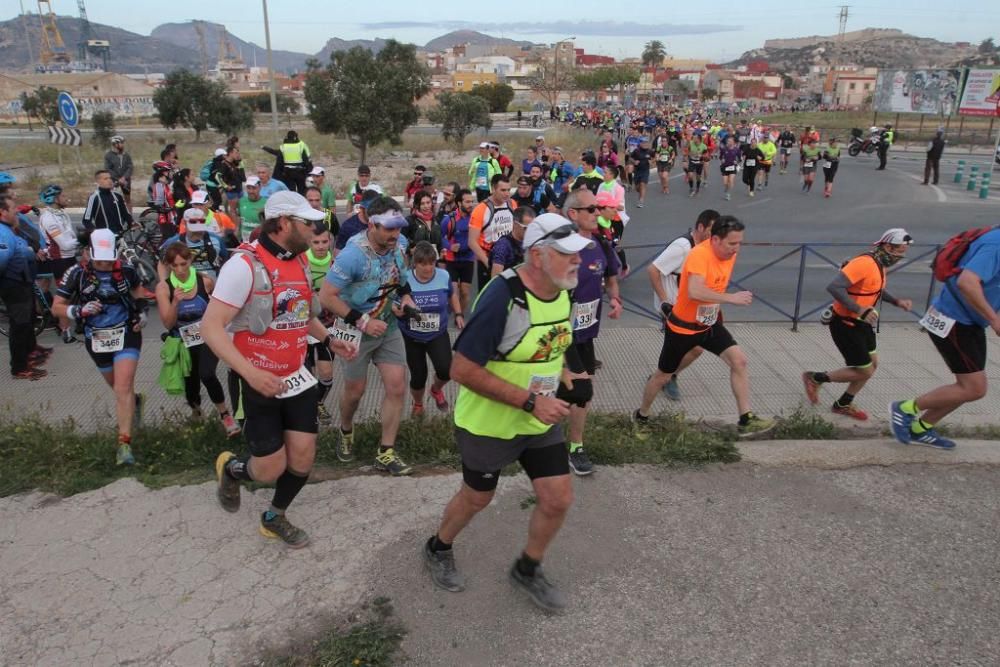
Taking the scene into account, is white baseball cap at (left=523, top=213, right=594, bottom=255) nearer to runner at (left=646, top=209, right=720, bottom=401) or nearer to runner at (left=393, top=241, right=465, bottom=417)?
runner at (left=393, top=241, right=465, bottom=417)

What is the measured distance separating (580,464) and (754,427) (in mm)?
1480

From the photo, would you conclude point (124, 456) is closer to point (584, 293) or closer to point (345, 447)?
Answer: point (345, 447)

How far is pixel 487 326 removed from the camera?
3023 mm

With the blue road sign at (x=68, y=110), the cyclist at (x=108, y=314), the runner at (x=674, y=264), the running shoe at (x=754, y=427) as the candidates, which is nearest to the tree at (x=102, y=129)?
the blue road sign at (x=68, y=110)

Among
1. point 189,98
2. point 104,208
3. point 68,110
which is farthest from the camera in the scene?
point 189,98

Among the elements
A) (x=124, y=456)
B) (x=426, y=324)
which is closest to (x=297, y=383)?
(x=426, y=324)

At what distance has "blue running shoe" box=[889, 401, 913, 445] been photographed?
5.21 m

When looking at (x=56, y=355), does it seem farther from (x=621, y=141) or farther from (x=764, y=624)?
(x=621, y=141)

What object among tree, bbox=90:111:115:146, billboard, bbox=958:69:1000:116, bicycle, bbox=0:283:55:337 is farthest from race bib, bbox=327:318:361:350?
billboard, bbox=958:69:1000:116

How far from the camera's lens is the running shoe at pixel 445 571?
140 inches

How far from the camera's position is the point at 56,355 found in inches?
286

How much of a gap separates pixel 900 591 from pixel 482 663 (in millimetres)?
2166

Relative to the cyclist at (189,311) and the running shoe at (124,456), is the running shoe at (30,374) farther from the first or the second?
the running shoe at (124,456)

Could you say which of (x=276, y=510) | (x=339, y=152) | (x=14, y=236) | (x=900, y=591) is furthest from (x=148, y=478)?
(x=339, y=152)
